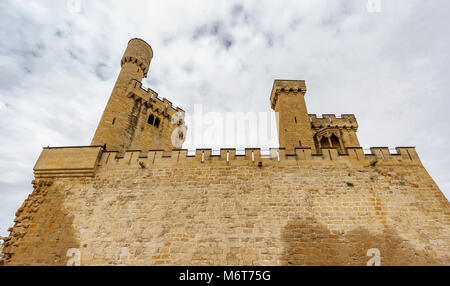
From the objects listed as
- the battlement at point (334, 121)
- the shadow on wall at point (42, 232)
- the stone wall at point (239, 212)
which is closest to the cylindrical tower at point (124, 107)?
the stone wall at point (239, 212)

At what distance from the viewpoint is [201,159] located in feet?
32.4

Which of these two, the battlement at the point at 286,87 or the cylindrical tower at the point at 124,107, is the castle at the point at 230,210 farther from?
the battlement at the point at 286,87

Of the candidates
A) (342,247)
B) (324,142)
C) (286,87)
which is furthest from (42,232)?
(324,142)

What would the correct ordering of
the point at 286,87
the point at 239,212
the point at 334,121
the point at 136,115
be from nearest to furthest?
the point at 239,212
the point at 136,115
the point at 286,87
the point at 334,121

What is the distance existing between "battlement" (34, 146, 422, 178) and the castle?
5 centimetres

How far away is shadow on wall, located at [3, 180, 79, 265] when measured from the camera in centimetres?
776

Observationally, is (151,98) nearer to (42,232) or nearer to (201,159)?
(201,159)

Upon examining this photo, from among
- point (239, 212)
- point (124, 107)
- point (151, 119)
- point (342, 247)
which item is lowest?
point (342, 247)

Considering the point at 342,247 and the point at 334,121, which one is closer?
the point at 342,247

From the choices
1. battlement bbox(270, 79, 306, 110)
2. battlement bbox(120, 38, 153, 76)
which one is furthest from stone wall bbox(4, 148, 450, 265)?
battlement bbox(120, 38, 153, 76)

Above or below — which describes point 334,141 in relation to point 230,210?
above

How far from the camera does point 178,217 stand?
8.25 meters

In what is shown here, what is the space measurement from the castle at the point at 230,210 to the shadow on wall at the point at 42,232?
0.13ft

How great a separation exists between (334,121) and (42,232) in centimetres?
1963
